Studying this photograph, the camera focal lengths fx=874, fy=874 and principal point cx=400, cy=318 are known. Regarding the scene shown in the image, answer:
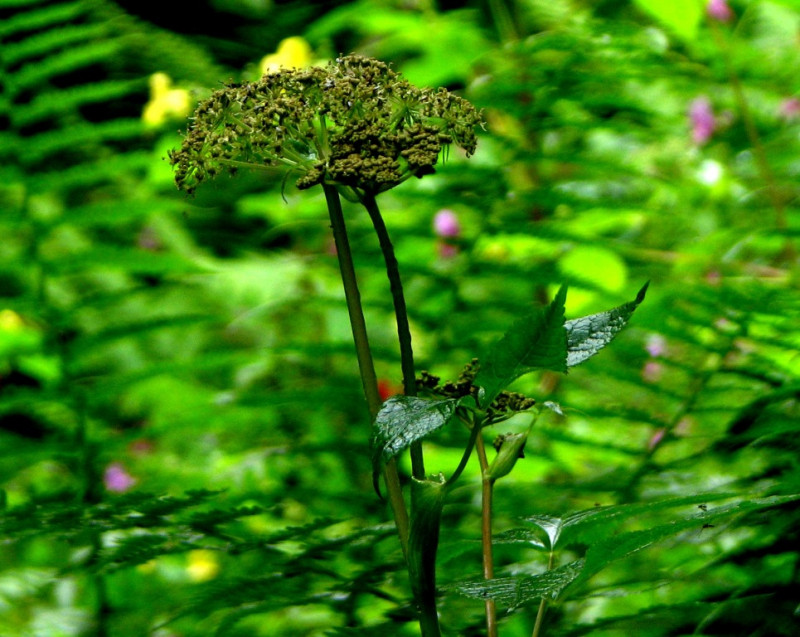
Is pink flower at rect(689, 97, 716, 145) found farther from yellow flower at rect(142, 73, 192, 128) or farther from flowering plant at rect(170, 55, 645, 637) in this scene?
flowering plant at rect(170, 55, 645, 637)

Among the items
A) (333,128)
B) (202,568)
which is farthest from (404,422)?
(202,568)

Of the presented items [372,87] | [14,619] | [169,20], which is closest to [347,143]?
[372,87]

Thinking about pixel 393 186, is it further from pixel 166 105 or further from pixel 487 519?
pixel 166 105

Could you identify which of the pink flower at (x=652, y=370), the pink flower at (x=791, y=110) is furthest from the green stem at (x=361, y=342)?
the pink flower at (x=791, y=110)

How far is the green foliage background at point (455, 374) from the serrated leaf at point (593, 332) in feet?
0.08

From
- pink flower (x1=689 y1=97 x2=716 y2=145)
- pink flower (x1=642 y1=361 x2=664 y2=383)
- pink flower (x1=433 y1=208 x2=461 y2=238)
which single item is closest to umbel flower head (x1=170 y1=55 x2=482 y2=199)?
pink flower (x1=642 y1=361 x2=664 y2=383)

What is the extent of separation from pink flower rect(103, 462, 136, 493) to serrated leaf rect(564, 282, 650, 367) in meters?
1.63

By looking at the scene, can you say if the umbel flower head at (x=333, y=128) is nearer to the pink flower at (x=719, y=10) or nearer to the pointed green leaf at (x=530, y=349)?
the pointed green leaf at (x=530, y=349)

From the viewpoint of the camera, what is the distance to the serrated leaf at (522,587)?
0.35 meters

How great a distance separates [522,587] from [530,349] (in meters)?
0.10

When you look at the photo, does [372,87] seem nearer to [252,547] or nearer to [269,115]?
[269,115]

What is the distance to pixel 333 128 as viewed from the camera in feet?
1.41

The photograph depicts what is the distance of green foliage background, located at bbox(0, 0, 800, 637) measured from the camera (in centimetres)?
67

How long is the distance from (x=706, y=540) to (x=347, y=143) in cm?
41
